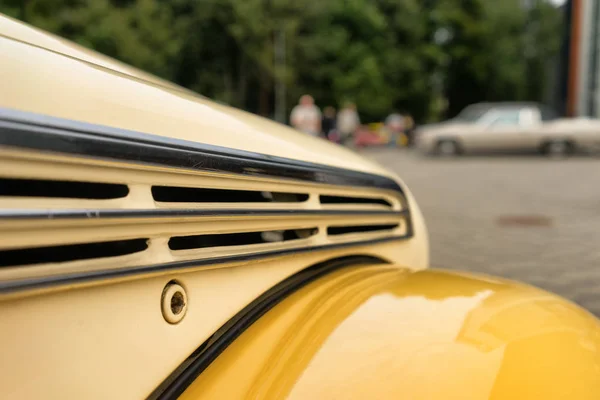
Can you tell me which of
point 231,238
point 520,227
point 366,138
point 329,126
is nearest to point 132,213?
point 231,238

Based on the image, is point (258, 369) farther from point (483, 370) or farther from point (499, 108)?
point (499, 108)

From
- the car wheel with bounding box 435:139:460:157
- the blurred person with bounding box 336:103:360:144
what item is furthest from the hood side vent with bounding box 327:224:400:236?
the blurred person with bounding box 336:103:360:144

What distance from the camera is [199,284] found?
1.16 meters

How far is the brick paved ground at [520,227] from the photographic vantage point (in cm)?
430

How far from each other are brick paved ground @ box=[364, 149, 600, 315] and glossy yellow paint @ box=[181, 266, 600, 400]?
2.27 metres

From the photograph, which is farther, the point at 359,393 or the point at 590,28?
the point at 590,28

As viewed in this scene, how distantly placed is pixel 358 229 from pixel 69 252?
1.11m

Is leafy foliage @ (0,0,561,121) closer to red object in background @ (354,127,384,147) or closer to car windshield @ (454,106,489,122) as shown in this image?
red object in background @ (354,127,384,147)

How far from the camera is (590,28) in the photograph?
88.8 ft

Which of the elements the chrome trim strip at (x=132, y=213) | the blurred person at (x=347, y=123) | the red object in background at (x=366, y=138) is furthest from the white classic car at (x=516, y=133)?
the chrome trim strip at (x=132, y=213)

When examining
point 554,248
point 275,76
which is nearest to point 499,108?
point 554,248

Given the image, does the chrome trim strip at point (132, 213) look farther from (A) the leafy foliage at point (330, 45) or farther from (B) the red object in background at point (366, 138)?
(A) the leafy foliage at point (330, 45)

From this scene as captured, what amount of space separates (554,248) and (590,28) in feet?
87.4

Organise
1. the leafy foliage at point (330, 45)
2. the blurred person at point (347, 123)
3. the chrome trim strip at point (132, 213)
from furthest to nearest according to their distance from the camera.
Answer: the leafy foliage at point (330, 45)
the blurred person at point (347, 123)
the chrome trim strip at point (132, 213)
